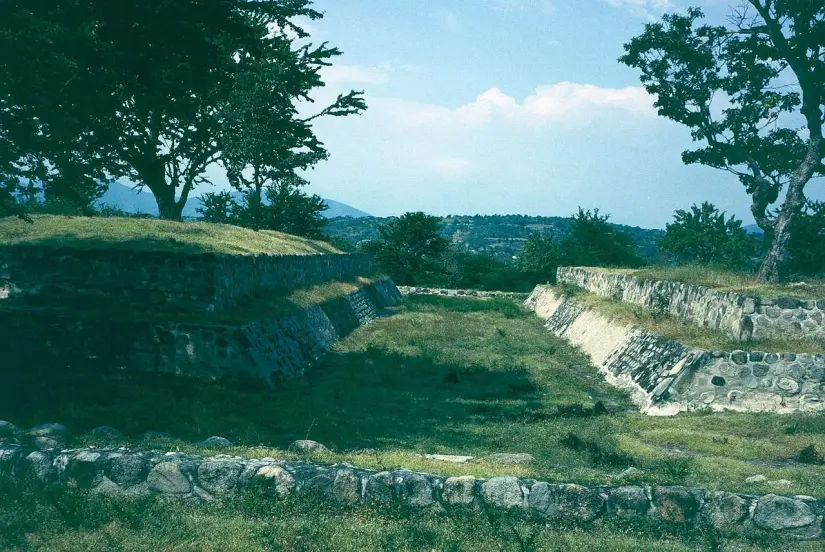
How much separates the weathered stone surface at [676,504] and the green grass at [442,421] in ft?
1.48

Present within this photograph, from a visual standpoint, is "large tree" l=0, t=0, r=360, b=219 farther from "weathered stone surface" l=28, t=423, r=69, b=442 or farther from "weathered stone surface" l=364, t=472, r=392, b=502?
"weathered stone surface" l=364, t=472, r=392, b=502

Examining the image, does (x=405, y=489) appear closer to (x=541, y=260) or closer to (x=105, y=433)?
(x=105, y=433)

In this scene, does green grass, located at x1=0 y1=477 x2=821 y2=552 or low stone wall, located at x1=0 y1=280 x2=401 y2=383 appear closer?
green grass, located at x1=0 y1=477 x2=821 y2=552

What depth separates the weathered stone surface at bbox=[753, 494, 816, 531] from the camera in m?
6.86

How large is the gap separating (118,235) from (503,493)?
1728cm

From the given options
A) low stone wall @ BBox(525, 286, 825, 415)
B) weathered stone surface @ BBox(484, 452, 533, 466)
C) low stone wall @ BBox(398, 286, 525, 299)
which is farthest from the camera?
low stone wall @ BBox(398, 286, 525, 299)

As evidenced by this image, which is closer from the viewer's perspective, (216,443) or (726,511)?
(726,511)

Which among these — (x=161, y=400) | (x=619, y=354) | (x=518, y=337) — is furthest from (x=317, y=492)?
(x=518, y=337)

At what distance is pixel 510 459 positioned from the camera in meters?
10.3

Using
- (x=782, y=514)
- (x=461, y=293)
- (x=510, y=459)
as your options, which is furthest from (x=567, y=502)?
(x=461, y=293)

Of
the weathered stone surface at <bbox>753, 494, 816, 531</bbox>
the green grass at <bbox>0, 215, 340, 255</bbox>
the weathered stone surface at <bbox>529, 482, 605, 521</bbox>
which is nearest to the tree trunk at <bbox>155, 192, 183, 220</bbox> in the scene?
the green grass at <bbox>0, 215, 340, 255</bbox>

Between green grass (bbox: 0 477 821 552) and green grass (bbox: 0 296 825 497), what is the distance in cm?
96

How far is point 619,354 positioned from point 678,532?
13.7m

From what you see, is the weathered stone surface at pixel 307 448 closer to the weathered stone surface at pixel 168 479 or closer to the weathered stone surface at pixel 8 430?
the weathered stone surface at pixel 168 479
